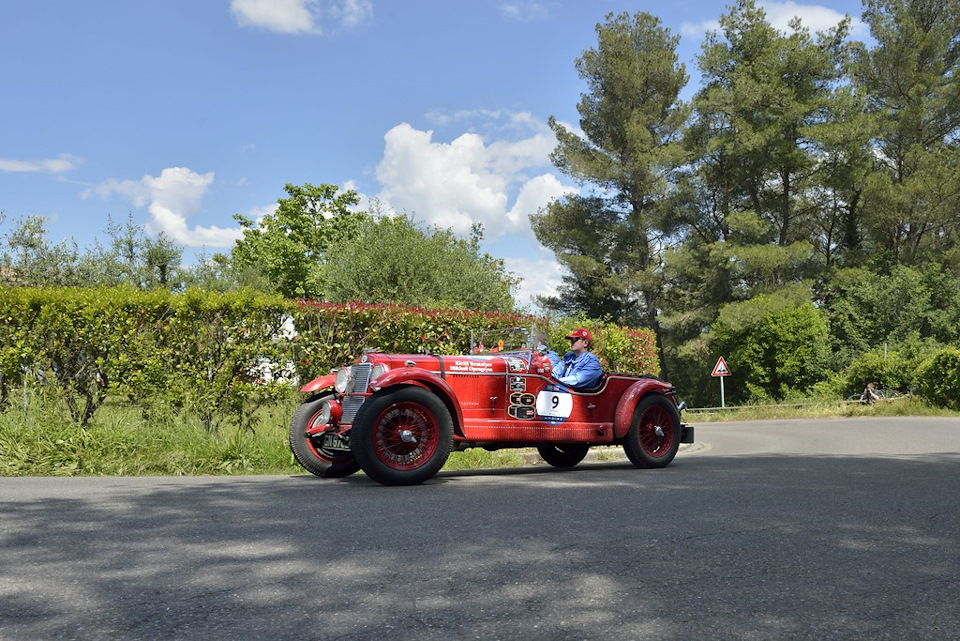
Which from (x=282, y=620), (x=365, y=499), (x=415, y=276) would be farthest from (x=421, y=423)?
(x=415, y=276)

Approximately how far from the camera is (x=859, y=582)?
12.7 ft

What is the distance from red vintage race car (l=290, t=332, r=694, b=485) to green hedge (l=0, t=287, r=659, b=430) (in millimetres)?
2650

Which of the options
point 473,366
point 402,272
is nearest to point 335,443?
point 473,366

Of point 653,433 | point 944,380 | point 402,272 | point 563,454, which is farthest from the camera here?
point 402,272

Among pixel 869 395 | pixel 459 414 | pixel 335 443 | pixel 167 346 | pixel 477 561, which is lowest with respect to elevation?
pixel 477 561

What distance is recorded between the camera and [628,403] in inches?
359

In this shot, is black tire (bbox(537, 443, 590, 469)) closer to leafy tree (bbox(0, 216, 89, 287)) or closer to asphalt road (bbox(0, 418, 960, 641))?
asphalt road (bbox(0, 418, 960, 641))

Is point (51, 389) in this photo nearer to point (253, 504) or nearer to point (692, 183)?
point (253, 504)

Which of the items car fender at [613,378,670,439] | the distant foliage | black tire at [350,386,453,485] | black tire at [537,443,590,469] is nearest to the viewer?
black tire at [350,386,453,485]

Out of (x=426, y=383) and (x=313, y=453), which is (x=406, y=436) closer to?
(x=426, y=383)

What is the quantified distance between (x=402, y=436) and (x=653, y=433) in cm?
346

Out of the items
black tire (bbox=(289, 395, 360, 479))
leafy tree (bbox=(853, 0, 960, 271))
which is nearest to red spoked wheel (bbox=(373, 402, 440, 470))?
black tire (bbox=(289, 395, 360, 479))

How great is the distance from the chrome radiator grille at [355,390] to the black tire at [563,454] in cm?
306

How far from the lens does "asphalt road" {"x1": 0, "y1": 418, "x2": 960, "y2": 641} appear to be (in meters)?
3.20
